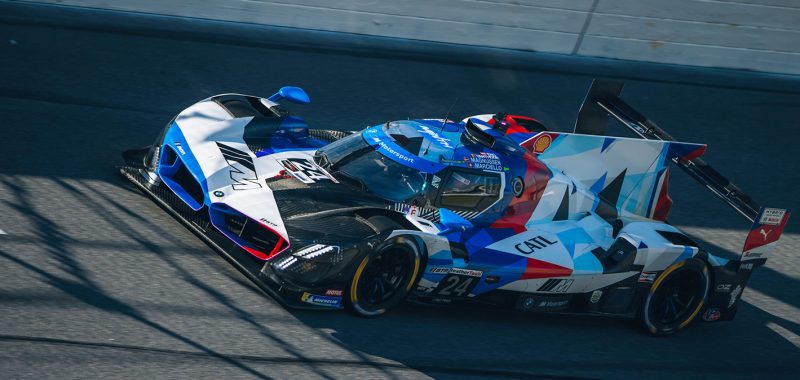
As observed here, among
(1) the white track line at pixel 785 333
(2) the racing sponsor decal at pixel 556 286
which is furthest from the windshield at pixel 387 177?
(1) the white track line at pixel 785 333

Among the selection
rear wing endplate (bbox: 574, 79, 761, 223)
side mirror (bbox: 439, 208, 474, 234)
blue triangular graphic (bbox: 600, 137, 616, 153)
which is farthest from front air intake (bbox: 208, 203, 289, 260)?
rear wing endplate (bbox: 574, 79, 761, 223)

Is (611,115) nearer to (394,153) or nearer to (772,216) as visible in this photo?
(772,216)

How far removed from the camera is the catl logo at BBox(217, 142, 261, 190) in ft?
24.3

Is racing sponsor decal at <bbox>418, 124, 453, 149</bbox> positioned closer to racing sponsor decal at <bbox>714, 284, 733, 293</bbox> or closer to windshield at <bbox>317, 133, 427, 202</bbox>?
windshield at <bbox>317, 133, 427, 202</bbox>

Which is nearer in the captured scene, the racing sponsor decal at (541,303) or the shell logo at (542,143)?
the racing sponsor decal at (541,303)

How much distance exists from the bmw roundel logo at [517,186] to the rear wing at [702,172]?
1609 millimetres

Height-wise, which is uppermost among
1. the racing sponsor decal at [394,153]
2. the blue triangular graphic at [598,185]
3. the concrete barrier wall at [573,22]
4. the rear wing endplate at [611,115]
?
the concrete barrier wall at [573,22]

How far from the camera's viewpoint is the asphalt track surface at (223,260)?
6.12 meters

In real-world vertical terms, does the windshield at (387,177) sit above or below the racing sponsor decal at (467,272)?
above

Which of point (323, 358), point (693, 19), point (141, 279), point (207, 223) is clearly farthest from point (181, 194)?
point (693, 19)

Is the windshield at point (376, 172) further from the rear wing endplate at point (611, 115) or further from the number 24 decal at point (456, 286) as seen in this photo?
the rear wing endplate at point (611, 115)

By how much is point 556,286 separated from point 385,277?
141 centimetres

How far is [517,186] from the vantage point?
782 cm

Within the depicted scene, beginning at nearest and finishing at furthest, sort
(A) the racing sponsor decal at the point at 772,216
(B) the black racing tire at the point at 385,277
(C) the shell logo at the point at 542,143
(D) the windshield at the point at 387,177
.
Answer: (B) the black racing tire at the point at 385,277 < (D) the windshield at the point at 387,177 < (A) the racing sponsor decal at the point at 772,216 < (C) the shell logo at the point at 542,143
